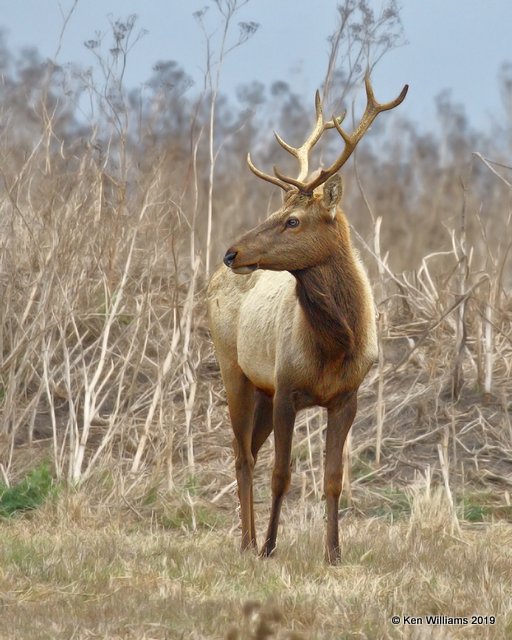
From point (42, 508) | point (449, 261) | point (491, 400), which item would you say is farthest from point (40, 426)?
point (449, 261)

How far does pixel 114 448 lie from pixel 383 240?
10.1m

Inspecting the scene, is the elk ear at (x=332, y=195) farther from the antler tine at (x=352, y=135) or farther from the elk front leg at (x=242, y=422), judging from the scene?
the elk front leg at (x=242, y=422)

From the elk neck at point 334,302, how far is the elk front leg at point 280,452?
33 centimetres

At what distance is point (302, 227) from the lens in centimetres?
645

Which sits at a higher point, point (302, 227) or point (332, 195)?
point (332, 195)

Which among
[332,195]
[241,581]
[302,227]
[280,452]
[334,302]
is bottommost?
[241,581]

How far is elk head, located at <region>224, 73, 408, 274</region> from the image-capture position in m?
6.30

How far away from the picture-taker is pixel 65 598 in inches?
208

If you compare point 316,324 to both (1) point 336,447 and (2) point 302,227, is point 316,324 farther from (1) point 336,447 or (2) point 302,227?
(1) point 336,447

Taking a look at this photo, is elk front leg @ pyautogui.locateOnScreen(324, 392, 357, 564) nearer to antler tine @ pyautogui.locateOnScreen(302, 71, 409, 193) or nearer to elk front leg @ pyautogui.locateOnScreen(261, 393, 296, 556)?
elk front leg @ pyautogui.locateOnScreen(261, 393, 296, 556)

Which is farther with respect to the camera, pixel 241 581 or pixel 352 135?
pixel 352 135

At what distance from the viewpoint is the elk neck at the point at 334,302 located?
648 centimetres

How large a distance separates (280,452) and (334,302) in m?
0.85

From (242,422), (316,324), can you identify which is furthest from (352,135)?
(242,422)
